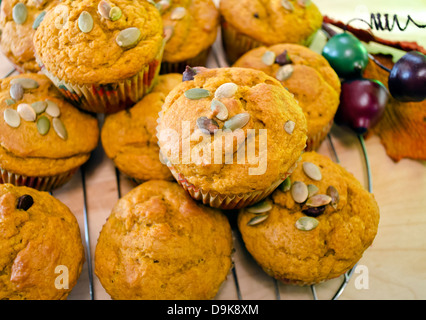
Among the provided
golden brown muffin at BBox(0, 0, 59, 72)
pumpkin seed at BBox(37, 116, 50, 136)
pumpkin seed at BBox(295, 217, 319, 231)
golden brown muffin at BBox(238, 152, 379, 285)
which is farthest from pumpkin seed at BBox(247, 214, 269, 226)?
golden brown muffin at BBox(0, 0, 59, 72)

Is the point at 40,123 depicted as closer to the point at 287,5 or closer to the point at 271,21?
the point at 271,21

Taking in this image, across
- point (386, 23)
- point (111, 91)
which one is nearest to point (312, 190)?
point (111, 91)

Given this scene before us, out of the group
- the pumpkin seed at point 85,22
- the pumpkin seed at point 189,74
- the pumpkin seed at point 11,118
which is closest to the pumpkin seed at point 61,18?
the pumpkin seed at point 85,22

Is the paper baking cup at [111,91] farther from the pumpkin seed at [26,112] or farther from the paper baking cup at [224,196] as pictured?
the paper baking cup at [224,196]

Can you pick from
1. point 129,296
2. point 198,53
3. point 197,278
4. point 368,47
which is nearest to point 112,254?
point 129,296

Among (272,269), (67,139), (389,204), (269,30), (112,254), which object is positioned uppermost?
(269,30)

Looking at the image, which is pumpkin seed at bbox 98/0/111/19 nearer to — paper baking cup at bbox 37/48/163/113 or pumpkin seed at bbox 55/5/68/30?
pumpkin seed at bbox 55/5/68/30
